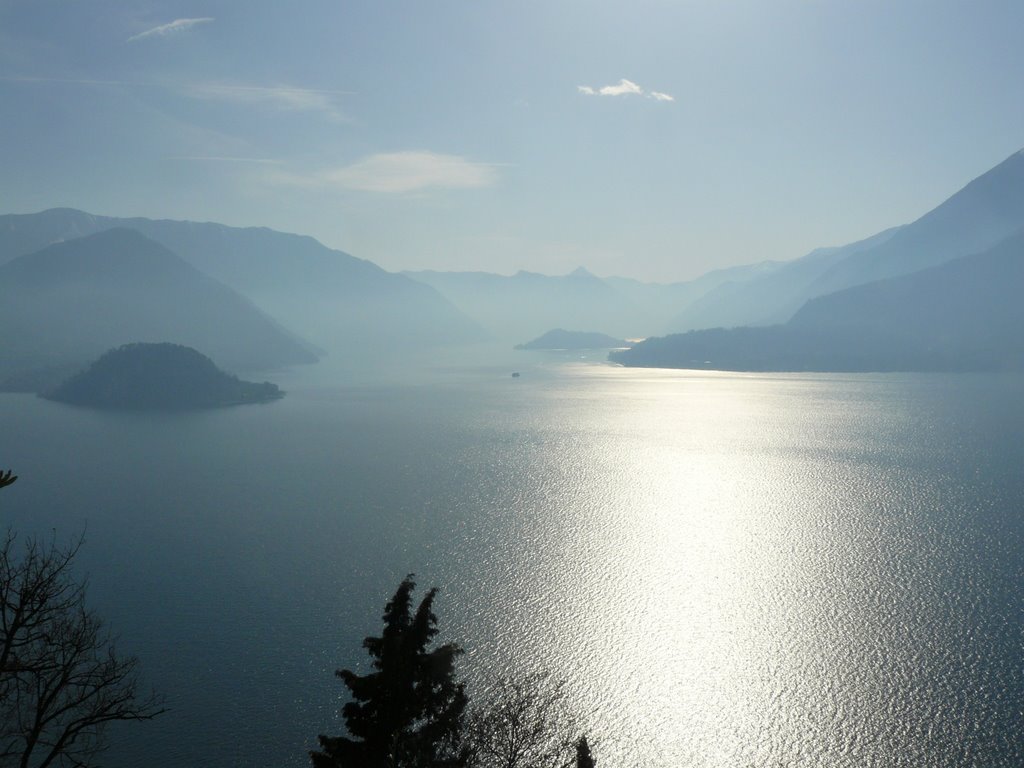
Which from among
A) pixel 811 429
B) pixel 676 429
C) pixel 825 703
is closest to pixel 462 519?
pixel 825 703

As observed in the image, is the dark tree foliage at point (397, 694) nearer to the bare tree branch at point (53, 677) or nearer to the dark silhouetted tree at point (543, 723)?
the bare tree branch at point (53, 677)

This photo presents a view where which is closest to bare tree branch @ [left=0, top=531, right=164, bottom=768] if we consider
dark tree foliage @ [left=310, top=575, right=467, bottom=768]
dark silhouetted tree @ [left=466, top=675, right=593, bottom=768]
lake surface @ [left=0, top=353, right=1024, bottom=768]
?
lake surface @ [left=0, top=353, right=1024, bottom=768]

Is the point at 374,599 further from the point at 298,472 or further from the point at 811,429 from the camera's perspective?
the point at 811,429

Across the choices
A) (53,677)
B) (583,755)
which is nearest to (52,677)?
(53,677)

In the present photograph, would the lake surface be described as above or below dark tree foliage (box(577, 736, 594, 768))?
below

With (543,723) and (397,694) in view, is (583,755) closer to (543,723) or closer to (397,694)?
(397,694)

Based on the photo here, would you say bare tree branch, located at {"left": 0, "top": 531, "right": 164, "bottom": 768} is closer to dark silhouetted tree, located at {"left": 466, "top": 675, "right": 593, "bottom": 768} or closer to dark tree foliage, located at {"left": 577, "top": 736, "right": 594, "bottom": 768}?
dark tree foliage, located at {"left": 577, "top": 736, "right": 594, "bottom": 768}
